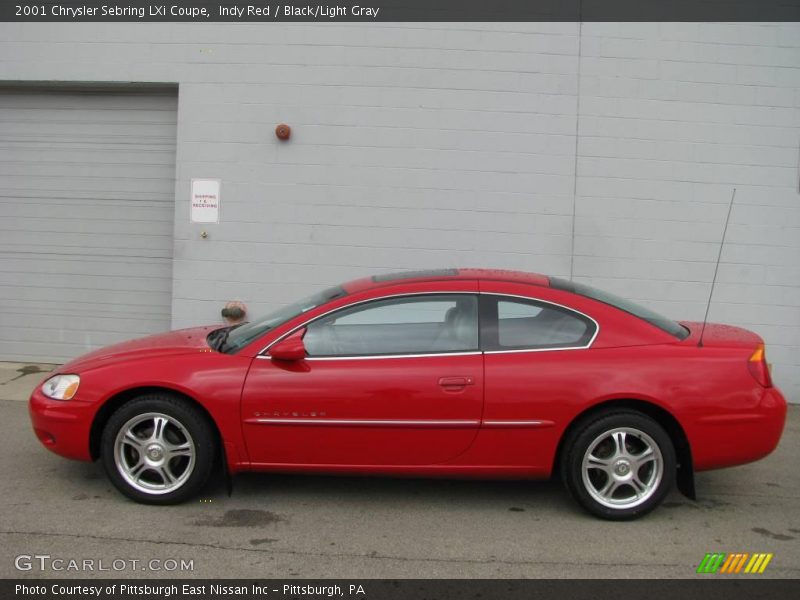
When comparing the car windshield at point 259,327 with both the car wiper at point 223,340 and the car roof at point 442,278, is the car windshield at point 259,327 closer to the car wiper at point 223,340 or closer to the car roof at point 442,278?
the car wiper at point 223,340

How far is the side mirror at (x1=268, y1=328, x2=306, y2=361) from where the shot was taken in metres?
4.13

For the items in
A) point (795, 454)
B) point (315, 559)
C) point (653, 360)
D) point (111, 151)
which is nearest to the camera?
point (315, 559)

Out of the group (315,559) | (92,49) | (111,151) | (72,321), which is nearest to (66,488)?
(315,559)

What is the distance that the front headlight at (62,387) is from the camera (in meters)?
4.30

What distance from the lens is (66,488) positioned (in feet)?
15.1

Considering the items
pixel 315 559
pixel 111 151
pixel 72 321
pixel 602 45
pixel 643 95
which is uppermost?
pixel 602 45

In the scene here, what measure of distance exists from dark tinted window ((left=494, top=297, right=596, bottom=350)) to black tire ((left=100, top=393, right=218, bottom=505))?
6.12ft

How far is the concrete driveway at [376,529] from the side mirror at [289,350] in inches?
37.4

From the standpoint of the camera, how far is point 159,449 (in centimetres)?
421

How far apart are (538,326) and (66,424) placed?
115 inches
